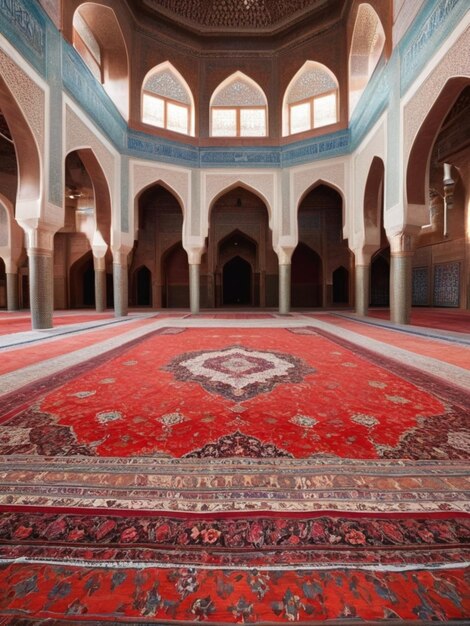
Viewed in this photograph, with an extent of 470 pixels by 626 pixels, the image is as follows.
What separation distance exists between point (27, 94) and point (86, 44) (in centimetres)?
377

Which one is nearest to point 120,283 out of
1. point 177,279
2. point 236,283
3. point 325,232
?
point 177,279

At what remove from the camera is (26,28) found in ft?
13.2

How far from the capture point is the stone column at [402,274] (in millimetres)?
5258

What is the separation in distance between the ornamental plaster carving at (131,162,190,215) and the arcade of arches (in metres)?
0.03

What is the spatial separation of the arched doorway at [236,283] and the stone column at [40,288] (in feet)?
41.3

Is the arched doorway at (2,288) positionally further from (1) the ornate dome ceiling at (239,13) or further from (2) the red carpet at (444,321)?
(2) the red carpet at (444,321)

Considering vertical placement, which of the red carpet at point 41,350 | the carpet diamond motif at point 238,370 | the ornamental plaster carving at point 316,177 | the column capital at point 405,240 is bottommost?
the carpet diamond motif at point 238,370


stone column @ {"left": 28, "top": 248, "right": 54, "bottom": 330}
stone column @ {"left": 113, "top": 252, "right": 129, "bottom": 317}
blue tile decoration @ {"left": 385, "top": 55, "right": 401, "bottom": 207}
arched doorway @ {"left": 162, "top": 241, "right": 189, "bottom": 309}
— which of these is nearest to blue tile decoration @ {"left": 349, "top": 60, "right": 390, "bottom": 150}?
blue tile decoration @ {"left": 385, "top": 55, "right": 401, "bottom": 207}

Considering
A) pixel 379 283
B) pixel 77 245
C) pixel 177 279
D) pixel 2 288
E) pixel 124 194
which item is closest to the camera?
pixel 124 194

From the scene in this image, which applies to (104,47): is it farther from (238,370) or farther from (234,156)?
(238,370)

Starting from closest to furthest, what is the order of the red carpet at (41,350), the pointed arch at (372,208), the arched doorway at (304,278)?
1. the red carpet at (41,350)
2. the pointed arch at (372,208)
3. the arched doorway at (304,278)

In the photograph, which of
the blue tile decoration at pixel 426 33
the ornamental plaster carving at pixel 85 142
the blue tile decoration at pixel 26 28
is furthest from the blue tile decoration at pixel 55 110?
the blue tile decoration at pixel 426 33

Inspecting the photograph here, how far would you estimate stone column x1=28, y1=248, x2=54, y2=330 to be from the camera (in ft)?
15.4

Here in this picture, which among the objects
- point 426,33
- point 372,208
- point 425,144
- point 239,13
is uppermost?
point 239,13
